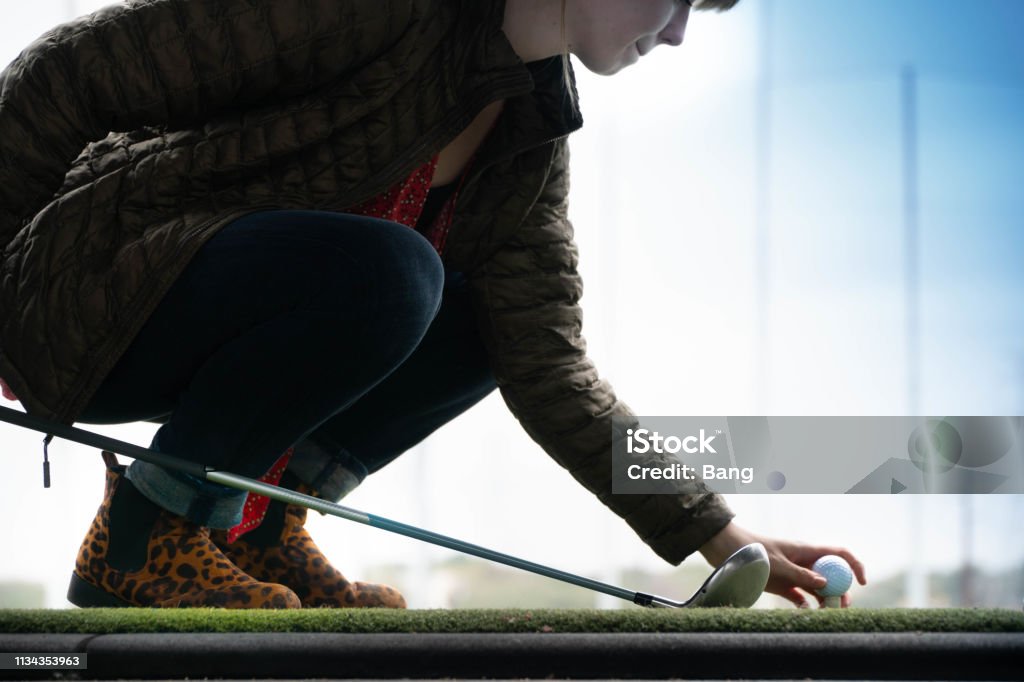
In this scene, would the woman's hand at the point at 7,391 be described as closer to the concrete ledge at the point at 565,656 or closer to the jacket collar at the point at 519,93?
the concrete ledge at the point at 565,656

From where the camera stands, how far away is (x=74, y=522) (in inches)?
109

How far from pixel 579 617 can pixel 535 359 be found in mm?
387

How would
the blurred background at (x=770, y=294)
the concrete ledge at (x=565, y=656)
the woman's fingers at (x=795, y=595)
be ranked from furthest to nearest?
the blurred background at (x=770, y=294)
the woman's fingers at (x=795, y=595)
the concrete ledge at (x=565, y=656)

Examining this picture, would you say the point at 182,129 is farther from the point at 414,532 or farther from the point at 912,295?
the point at 912,295

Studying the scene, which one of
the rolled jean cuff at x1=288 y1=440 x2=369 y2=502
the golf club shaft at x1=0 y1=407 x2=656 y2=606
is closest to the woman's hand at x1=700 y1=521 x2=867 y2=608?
the golf club shaft at x1=0 y1=407 x2=656 y2=606

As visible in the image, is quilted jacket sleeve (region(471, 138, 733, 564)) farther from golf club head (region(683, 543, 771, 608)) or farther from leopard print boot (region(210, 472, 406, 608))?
leopard print boot (region(210, 472, 406, 608))

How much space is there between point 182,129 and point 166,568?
1.42 feet

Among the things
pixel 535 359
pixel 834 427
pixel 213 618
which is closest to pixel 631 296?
pixel 834 427

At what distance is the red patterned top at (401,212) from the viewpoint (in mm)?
1059

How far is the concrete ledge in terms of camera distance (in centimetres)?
73

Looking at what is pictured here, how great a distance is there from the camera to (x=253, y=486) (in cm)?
90

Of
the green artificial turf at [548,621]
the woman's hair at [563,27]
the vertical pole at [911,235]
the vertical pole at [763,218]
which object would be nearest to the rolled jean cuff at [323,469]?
the green artificial turf at [548,621]

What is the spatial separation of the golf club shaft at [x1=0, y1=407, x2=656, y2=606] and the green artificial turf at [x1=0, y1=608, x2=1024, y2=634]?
11cm

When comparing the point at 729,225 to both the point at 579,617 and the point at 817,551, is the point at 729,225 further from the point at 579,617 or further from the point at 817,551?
the point at 579,617
